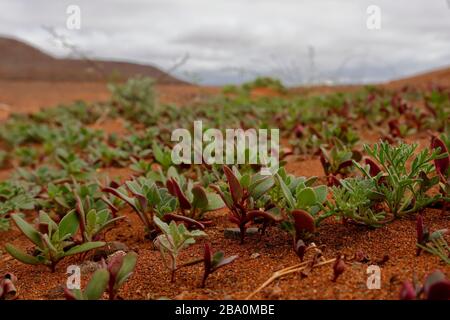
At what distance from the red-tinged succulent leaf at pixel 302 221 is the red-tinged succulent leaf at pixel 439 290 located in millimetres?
586

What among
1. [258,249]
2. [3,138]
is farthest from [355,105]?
[258,249]

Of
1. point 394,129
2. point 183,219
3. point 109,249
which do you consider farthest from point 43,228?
point 394,129

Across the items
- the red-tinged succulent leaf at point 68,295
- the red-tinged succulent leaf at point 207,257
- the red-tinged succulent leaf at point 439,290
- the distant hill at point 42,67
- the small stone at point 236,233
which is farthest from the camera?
the distant hill at point 42,67

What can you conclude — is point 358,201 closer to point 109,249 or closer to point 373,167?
point 373,167

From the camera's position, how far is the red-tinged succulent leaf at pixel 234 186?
Result: 219 centimetres

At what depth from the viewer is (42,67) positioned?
→ 35969 millimetres

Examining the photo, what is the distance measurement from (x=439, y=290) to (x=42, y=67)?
37.4m

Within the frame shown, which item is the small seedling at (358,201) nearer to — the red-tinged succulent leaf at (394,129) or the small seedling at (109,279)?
the small seedling at (109,279)

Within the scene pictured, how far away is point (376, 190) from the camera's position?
2191mm

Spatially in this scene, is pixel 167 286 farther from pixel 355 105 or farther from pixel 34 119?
pixel 34 119

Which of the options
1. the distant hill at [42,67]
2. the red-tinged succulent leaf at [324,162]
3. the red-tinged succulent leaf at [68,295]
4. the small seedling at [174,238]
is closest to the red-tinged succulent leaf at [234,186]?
the small seedling at [174,238]

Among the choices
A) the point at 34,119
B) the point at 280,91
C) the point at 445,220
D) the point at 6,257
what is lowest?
the point at 6,257

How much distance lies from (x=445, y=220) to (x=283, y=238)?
689 mm

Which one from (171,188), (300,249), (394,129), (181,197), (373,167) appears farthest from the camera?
(394,129)
